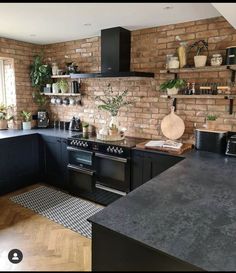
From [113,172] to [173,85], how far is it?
1346mm

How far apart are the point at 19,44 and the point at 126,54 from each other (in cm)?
209

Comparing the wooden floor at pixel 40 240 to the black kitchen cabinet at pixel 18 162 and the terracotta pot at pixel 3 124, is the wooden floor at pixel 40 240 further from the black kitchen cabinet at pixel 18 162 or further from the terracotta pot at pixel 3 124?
the terracotta pot at pixel 3 124

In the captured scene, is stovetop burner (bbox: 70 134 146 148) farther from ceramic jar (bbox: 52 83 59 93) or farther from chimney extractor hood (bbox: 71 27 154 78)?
ceramic jar (bbox: 52 83 59 93)

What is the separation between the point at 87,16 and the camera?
2.80 meters

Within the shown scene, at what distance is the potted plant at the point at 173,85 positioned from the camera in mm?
2932

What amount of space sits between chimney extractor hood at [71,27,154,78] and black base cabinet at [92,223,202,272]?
231cm

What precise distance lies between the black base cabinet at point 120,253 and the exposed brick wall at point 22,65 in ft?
12.1

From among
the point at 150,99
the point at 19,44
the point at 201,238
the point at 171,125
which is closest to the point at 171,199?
the point at 201,238

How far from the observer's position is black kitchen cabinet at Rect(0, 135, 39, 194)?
361 cm

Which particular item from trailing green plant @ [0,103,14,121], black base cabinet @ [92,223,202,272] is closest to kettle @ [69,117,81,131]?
trailing green plant @ [0,103,14,121]

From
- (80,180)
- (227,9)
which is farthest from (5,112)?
(227,9)

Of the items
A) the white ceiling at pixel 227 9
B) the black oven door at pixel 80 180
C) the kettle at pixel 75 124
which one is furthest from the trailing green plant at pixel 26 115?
the white ceiling at pixel 227 9

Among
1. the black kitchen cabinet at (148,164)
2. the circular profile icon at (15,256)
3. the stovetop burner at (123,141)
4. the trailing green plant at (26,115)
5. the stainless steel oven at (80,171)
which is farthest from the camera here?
the trailing green plant at (26,115)

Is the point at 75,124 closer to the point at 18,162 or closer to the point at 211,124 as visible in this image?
the point at 18,162
